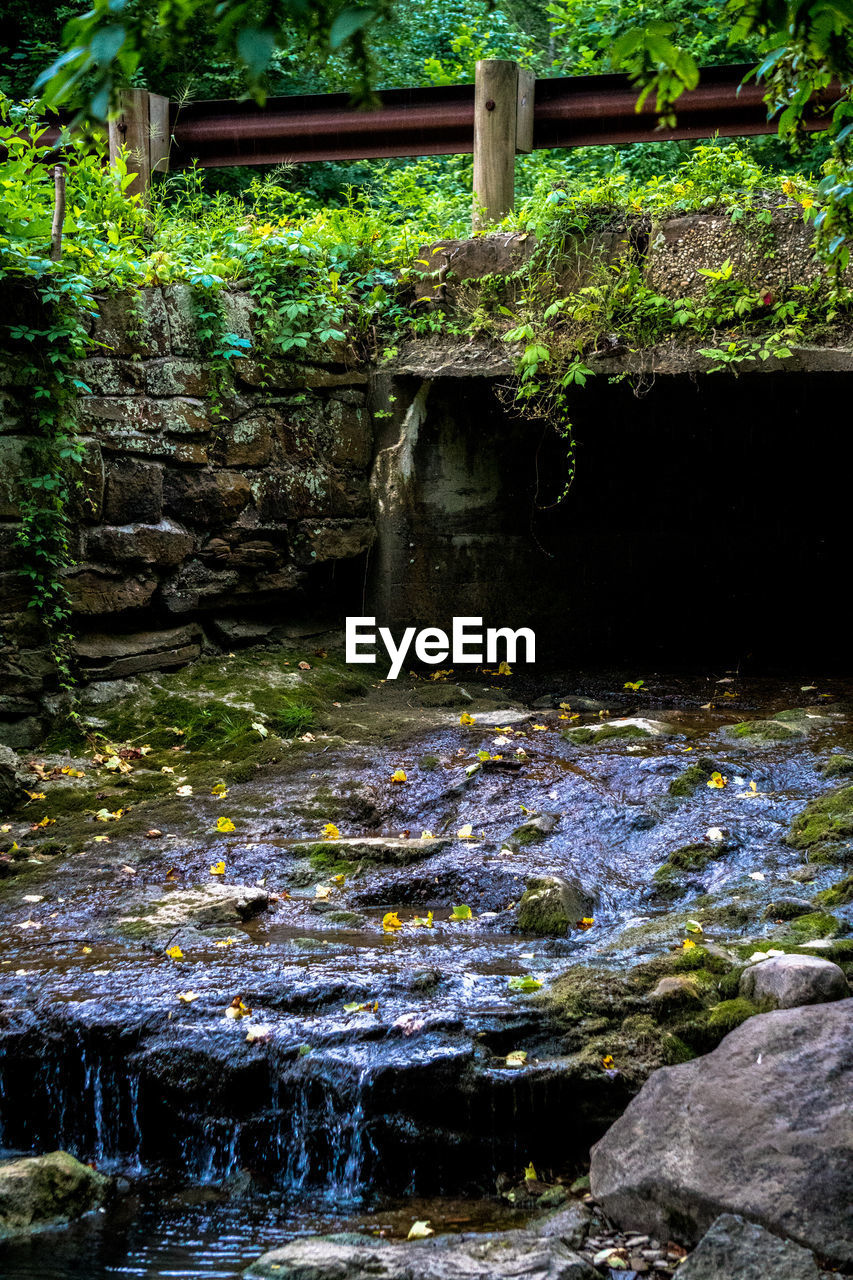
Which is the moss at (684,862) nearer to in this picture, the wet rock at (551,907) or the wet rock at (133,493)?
the wet rock at (551,907)

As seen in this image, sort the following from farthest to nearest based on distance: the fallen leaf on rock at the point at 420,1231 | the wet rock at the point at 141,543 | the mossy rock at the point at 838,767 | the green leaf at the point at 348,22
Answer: the wet rock at the point at 141,543 → the mossy rock at the point at 838,767 → the fallen leaf on rock at the point at 420,1231 → the green leaf at the point at 348,22

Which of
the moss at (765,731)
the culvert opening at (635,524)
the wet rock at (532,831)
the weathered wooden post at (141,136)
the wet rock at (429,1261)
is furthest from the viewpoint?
the culvert opening at (635,524)

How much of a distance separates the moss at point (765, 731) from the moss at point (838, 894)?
1608mm

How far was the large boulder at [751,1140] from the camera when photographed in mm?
2344

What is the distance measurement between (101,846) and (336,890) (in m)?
1.11

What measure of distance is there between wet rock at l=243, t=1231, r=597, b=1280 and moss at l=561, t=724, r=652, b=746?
3.20m

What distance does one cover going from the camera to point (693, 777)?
483 centimetres

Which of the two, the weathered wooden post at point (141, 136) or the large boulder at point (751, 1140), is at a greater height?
the weathered wooden post at point (141, 136)

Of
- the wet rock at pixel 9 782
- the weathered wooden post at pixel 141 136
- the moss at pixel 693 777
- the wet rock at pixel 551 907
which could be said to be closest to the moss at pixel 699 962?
the wet rock at pixel 551 907

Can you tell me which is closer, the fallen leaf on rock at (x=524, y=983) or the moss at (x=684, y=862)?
the fallen leaf on rock at (x=524, y=983)

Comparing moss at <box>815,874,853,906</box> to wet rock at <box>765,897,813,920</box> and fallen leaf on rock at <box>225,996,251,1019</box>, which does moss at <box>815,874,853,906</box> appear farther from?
fallen leaf on rock at <box>225,996,251,1019</box>

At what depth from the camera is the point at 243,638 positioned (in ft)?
A: 21.6

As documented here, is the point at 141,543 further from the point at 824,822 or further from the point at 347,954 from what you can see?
the point at 824,822

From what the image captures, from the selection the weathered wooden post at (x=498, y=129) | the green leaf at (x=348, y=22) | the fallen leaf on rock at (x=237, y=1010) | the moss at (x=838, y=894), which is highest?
the weathered wooden post at (x=498, y=129)
